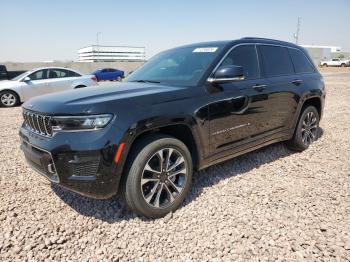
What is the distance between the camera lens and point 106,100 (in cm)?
267

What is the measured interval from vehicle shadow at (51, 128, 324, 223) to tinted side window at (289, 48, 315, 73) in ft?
4.53

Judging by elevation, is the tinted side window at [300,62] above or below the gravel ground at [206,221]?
above

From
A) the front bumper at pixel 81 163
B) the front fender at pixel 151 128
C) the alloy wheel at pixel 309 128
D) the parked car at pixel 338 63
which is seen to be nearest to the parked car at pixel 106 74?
the alloy wheel at pixel 309 128

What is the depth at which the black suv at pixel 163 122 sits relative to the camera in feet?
8.40

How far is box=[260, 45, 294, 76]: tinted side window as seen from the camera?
13.9 feet

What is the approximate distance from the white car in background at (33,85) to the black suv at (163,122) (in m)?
7.64

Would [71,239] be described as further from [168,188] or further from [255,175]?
[255,175]

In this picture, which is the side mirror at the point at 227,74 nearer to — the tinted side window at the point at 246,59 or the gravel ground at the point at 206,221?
the tinted side window at the point at 246,59

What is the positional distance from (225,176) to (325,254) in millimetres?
1691

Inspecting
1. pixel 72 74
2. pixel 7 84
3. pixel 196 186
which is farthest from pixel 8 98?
pixel 196 186

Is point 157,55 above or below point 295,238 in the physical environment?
above

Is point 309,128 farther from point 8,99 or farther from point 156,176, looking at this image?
point 8,99

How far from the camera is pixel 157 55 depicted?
461 centimetres

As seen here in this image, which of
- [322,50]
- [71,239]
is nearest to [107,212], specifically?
[71,239]
